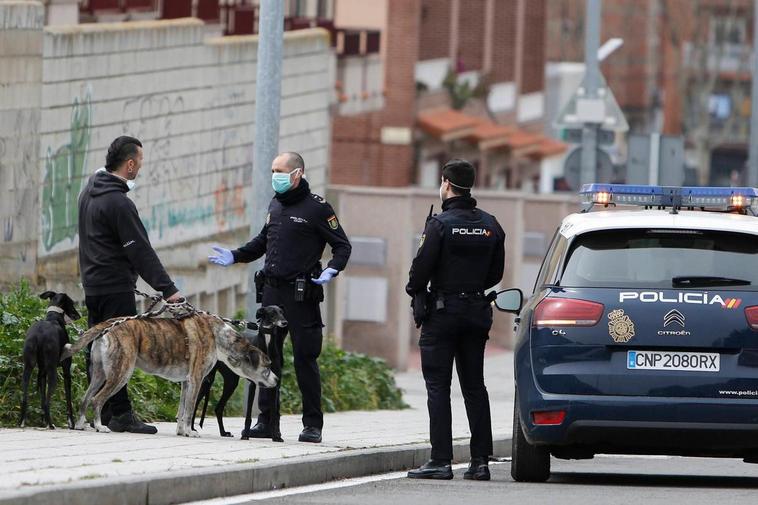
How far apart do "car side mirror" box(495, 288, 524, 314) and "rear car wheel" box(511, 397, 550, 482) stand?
2.14 ft

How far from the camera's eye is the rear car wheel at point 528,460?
13.0 m

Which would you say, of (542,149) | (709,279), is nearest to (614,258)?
(709,279)

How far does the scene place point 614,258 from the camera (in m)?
12.4

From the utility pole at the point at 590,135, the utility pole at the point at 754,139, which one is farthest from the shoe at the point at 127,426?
the utility pole at the point at 754,139

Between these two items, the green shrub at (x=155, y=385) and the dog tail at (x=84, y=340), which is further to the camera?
the green shrub at (x=155, y=385)

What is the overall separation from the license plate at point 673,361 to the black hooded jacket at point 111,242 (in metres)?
3.04

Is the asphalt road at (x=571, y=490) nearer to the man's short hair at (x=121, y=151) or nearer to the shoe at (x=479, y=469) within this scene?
the shoe at (x=479, y=469)

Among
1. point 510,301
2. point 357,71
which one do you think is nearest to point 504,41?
point 357,71

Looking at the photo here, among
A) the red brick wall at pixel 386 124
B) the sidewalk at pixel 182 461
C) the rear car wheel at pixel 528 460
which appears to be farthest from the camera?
the red brick wall at pixel 386 124

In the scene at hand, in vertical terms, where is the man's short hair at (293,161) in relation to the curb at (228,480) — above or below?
above

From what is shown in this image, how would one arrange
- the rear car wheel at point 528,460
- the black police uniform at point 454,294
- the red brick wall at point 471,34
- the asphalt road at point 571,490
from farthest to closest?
the red brick wall at point 471,34 → the rear car wheel at point 528,460 → the black police uniform at point 454,294 → the asphalt road at point 571,490

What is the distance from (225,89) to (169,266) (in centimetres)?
322

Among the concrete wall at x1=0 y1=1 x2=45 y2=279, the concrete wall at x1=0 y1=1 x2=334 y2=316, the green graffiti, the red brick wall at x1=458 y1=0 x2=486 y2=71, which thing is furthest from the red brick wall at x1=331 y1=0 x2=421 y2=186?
the concrete wall at x1=0 y1=1 x2=45 y2=279

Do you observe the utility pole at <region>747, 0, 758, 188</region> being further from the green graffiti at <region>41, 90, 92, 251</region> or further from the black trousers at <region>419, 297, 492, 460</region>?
the black trousers at <region>419, 297, 492, 460</region>
